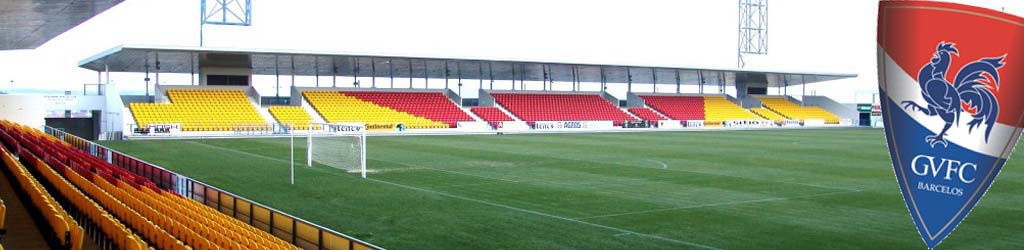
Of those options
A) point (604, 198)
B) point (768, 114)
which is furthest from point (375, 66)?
point (604, 198)

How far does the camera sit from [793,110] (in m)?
61.8

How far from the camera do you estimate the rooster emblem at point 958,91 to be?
446 centimetres

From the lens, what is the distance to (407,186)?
17.6 m

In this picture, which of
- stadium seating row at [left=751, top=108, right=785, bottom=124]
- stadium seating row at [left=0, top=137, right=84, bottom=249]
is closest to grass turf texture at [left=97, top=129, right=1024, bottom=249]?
stadium seating row at [left=0, top=137, right=84, bottom=249]

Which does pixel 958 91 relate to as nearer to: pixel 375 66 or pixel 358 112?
pixel 358 112

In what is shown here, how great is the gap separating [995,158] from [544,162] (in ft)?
64.2

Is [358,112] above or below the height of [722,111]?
below

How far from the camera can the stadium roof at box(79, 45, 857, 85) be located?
1481 inches

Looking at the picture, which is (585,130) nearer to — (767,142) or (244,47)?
(767,142)

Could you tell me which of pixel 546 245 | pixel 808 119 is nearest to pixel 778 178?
pixel 546 245

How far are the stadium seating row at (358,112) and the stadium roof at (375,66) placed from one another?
159 centimetres

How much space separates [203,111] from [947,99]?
3883cm

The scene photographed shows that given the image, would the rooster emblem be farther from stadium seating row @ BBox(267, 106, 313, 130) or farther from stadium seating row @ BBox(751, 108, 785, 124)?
stadium seating row @ BBox(751, 108, 785, 124)

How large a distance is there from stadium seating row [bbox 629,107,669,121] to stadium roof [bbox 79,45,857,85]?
2.11 m
